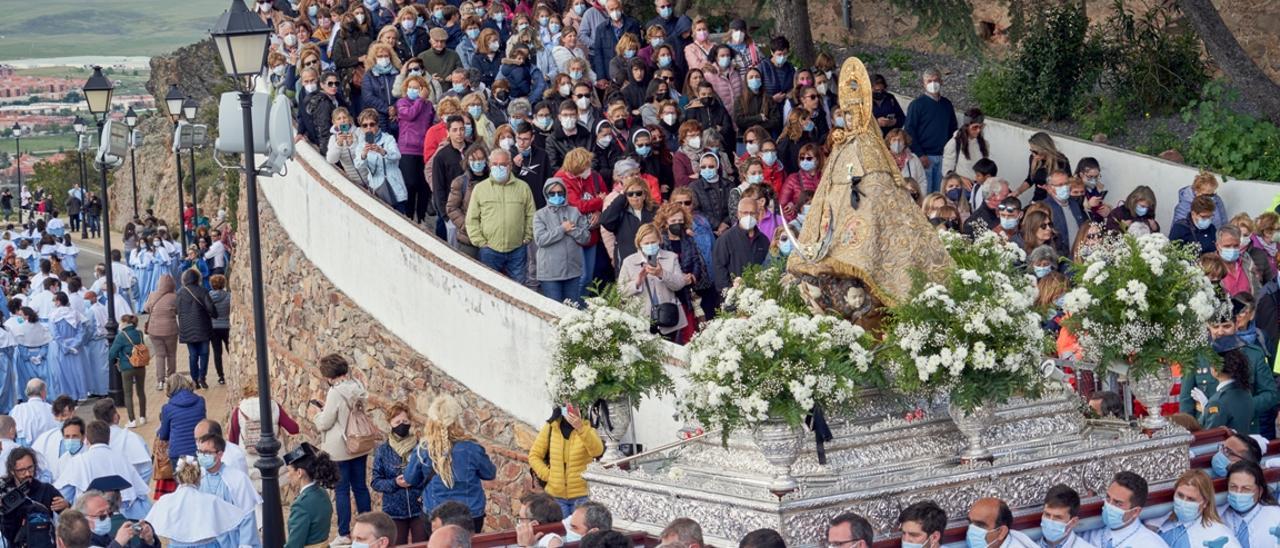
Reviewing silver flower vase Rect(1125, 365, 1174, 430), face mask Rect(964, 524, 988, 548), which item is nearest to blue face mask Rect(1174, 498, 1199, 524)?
face mask Rect(964, 524, 988, 548)

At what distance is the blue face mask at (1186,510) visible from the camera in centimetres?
1150

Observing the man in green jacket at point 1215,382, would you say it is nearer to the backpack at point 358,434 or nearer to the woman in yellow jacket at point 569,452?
the woman in yellow jacket at point 569,452

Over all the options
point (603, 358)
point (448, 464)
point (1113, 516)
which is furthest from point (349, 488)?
point (1113, 516)

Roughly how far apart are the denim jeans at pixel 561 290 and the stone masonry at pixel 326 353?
1.12 metres

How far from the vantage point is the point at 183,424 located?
57.4 feet

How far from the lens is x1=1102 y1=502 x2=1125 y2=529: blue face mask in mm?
11375

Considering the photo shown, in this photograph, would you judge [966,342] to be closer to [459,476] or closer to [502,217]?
[459,476]

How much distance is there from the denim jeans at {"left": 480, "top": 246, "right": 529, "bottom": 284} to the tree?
8858 mm

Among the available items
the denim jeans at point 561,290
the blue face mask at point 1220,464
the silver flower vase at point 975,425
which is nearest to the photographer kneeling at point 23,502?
the denim jeans at point 561,290

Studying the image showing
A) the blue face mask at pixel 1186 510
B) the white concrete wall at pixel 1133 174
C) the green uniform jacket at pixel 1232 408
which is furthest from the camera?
the white concrete wall at pixel 1133 174

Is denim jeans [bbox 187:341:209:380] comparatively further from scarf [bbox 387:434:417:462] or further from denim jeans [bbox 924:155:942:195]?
scarf [bbox 387:434:417:462]

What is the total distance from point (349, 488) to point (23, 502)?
3254 mm

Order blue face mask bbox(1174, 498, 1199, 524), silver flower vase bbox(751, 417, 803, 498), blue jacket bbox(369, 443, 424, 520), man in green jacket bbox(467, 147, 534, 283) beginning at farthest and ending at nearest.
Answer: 1. man in green jacket bbox(467, 147, 534, 283)
2. blue jacket bbox(369, 443, 424, 520)
3. blue face mask bbox(1174, 498, 1199, 524)
4. silver flower vase bbox(751, 417, 803, 498)

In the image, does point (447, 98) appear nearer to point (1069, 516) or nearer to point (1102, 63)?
point (1102, 63)
